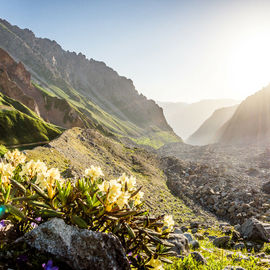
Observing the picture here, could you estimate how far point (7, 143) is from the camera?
1195 inches

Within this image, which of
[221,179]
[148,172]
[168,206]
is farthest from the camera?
[148,172]

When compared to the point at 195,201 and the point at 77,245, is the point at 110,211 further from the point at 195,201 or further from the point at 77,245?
the point at 195,201

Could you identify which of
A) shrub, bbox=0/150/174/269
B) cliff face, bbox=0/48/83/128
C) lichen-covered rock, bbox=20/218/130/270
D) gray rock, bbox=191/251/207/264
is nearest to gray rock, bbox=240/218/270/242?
gray rock, bbox=191/251/207/264

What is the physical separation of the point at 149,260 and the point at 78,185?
205 centimetres

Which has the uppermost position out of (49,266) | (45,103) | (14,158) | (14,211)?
(45,103)

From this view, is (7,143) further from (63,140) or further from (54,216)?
(54,216)

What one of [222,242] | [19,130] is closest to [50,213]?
[222,242]

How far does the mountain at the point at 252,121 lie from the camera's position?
12487 centimetres

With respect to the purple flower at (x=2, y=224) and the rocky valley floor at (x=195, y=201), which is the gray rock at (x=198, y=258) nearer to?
the rocky valley floor at (x=195, y=201)

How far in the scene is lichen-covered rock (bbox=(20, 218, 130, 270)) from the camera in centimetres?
313

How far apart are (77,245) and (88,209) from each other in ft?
1.93

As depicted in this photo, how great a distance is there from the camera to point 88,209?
10.8 feet

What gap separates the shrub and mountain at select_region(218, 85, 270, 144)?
136m

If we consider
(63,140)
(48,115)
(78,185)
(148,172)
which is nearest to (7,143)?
(63,140)
